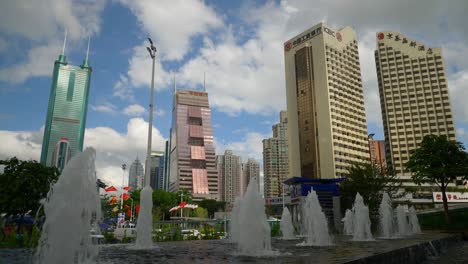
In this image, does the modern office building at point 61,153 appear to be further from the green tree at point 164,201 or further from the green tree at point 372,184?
the green tree at point 372,184

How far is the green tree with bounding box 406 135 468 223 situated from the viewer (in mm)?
25234

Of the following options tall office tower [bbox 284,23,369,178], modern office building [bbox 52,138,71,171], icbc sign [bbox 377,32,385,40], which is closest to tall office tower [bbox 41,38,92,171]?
modern office building [bbox 52,138,71,171]

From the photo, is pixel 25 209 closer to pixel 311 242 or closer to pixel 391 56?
pixel 311 242

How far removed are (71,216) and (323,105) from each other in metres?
101

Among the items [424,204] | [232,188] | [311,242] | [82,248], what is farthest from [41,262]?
[232,188]

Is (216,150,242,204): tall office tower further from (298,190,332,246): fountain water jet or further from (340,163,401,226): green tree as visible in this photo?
(298,190,332,246): fountain water jet


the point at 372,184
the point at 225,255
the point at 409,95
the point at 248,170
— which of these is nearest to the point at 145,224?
the point at 225,255

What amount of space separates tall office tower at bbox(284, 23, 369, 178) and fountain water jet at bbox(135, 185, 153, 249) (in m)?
88.3

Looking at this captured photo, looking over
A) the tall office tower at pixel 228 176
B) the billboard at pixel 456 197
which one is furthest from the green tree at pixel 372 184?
the tall office tower at pixel 228 176

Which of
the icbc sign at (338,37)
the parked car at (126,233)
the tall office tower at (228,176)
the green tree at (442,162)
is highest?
the icbc sign at (338,37)

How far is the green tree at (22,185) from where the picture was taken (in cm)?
1941

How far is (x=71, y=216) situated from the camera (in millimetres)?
5859

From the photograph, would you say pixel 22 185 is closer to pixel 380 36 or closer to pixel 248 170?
pixel 380 36

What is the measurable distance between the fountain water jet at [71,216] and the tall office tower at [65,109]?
166764mm
